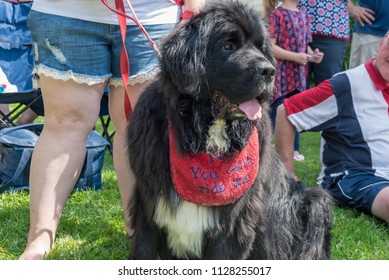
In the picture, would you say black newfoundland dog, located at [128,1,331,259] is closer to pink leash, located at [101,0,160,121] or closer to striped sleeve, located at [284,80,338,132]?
pink leash, located at [101,0,160,121]

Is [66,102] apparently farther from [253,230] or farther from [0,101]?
[0,101]

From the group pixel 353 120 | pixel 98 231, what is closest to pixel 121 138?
pixel 98 231

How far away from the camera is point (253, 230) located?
2.46 meters

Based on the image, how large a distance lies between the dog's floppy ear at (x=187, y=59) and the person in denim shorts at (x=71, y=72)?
322mm

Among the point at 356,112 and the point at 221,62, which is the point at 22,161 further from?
the point at 356,112

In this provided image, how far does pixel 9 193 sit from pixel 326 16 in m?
3.55

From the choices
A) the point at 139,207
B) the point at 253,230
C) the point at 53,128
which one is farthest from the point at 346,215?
the point at 53,128

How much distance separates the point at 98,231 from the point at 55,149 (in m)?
0.75

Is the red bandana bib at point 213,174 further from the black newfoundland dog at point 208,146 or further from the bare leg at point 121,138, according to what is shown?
the bare leg at point 121,138

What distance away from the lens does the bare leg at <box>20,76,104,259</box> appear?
259 cm

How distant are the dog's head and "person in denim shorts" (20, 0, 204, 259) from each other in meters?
0.27

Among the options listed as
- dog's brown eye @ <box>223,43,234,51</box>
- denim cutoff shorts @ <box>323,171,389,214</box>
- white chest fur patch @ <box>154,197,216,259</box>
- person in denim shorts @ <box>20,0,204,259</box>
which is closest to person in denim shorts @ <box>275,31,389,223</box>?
denim cutoff shorts @ <box>323,171,389,214</box>

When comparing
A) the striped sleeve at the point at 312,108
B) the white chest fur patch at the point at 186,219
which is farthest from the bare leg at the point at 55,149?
the striped sleeve at the point at 312,108
